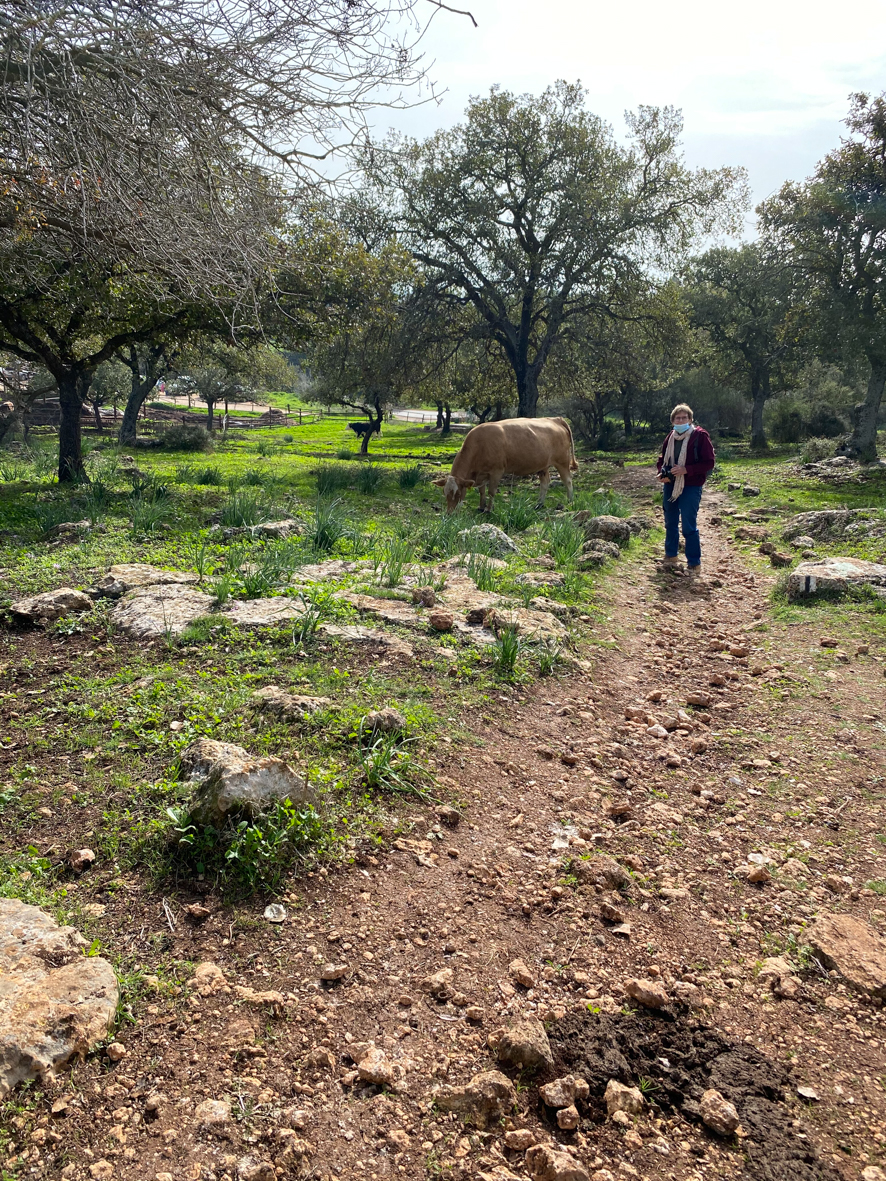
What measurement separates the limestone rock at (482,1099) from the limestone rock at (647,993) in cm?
67

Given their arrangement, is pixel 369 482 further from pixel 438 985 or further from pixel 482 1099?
pixel 482 1099

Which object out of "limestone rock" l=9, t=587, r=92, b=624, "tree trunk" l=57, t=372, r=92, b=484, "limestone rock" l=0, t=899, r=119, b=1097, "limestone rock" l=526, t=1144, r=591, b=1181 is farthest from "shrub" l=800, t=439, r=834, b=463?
"limestone rock" l=0, t=899, r=119, b=1097

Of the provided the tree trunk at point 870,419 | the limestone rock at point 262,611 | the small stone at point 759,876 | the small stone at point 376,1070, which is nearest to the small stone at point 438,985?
the small stone at point 376,1070

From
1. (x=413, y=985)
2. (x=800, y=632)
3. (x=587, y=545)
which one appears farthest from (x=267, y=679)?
(x=587, y=545)

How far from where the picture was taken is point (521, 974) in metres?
2.81

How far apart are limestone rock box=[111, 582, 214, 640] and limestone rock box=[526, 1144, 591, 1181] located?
412 cm

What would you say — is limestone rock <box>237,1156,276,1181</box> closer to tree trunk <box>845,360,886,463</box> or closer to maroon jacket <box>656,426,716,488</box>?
maroon jacket <box>656,426,716,488</box>

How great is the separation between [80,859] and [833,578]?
766 centimetres

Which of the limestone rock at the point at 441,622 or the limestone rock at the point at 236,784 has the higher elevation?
the limestone rock at the point at 441,622

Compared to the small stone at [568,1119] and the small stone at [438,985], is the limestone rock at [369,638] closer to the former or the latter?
the small stone at [438,985]

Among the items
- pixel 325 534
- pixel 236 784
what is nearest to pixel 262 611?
pixel 325 534

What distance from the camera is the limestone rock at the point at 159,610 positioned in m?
5.43

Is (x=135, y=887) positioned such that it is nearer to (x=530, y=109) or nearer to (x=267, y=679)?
(x=267, y=679)

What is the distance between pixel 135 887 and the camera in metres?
2.98
